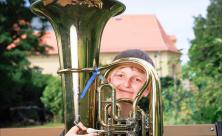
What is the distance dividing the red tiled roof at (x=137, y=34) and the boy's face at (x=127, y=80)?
92.9ft

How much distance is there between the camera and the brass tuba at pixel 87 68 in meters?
1.67

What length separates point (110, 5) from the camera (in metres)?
1.75

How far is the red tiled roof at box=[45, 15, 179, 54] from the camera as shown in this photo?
1246 inches

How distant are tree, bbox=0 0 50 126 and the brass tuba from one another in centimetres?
1375

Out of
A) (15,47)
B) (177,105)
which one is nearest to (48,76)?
(15,47)

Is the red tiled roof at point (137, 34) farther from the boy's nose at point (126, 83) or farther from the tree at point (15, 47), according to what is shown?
the boy's nose at point (126, 83)

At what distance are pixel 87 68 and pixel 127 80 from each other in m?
0.20

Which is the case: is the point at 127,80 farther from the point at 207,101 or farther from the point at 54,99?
the point at 54,99

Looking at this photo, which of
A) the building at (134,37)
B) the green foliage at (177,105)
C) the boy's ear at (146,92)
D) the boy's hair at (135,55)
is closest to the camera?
the boy's ear at (146,92)

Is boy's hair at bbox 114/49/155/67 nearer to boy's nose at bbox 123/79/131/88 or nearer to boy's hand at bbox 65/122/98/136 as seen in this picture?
boy's nose at bbox 123/79/131/88

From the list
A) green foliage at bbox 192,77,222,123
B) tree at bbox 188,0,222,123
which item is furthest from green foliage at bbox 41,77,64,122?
green foliage at bbox 192,77,222,123

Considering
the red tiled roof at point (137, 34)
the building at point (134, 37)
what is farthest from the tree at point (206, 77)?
the red tiled roof at point (137, 34)

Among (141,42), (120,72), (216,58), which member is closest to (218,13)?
(141,42)

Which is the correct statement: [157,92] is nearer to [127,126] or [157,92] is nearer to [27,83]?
[127,126]
